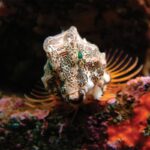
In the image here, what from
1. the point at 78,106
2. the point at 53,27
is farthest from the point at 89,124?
the point at 53,27

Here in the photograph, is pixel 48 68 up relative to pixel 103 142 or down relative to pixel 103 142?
up

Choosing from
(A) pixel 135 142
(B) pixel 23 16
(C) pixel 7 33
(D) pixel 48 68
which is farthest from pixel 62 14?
(A) pixel 135 142

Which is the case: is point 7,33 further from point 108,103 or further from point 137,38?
point 108,103

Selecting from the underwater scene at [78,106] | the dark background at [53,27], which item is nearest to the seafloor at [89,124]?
the underwater scene at [78,106]

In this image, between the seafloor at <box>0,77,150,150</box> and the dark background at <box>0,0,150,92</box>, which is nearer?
the seafloor at <box>0,77,150,150</box>

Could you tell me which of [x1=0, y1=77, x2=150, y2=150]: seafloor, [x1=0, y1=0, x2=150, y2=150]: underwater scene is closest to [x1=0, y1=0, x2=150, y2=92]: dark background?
[x1=0, y1=0, x2=150, y2=150]: underwater scene

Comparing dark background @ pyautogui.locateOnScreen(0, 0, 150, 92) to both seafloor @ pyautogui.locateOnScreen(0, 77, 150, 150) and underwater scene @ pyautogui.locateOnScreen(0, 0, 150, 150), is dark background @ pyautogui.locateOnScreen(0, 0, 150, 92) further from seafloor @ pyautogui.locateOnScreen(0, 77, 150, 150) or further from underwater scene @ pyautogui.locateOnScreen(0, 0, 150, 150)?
seafloor @ pyautogui.locateOnScreen(0, 77, 150, 150)

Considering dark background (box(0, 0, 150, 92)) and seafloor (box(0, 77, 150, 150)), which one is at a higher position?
dark background (box(0, 0, 150, 92))
